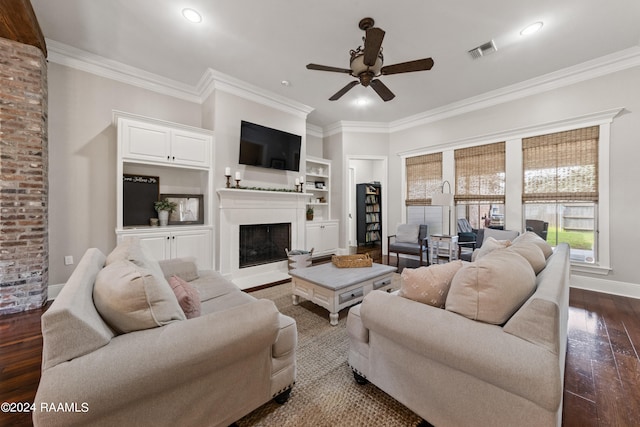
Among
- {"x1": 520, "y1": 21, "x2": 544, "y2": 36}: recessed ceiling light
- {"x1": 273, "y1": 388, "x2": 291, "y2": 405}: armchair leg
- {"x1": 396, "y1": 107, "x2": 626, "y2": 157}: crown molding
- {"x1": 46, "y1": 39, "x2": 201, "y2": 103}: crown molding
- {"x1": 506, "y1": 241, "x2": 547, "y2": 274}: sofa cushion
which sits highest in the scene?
{"x1": 520, "y1": 21, "x2": 544, "y2": 36}: recessed ceiling light

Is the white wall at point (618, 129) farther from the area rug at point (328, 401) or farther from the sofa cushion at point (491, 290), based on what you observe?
the area rug at point (328, 401)

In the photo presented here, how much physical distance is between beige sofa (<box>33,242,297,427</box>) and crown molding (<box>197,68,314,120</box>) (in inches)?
126

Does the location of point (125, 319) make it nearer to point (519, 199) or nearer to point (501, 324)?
point (501, 324)

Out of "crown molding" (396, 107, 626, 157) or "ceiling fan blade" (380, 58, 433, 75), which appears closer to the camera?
"ceiling fan blade" (380, 58, 433, 75)

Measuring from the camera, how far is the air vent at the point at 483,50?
9.84 ft

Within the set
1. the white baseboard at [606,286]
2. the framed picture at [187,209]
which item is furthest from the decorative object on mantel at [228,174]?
the white baseboard at [606,286]

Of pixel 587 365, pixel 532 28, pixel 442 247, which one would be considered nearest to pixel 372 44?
pixel 532 28

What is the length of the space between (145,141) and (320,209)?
3.65 metres

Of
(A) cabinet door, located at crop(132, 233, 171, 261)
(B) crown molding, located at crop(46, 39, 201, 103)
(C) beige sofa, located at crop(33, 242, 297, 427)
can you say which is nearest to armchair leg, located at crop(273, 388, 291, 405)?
(C) beige sofa, located at crop(33, 242, 297, 427)

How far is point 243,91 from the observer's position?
4.01m

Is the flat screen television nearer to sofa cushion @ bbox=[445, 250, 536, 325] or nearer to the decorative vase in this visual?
the decorative vase

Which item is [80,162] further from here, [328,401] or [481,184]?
[481,184]

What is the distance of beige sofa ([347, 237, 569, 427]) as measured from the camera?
947 mm

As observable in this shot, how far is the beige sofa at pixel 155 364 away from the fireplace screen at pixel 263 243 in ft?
8.77
